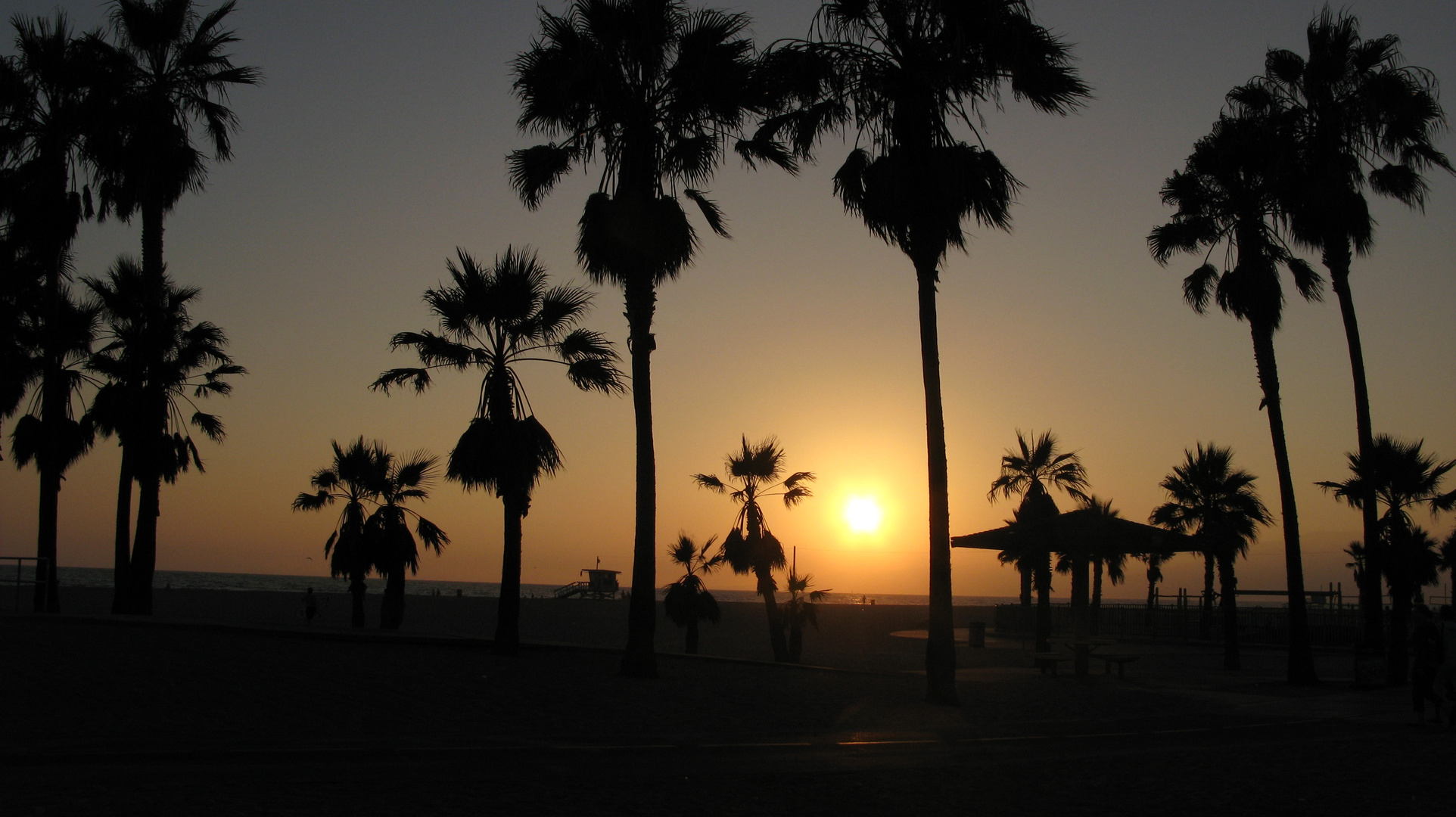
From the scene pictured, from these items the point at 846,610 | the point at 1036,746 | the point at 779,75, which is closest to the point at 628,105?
the point at 779,75

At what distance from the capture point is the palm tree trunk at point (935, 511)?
1642 centimetres

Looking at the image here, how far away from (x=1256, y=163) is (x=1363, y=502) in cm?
787

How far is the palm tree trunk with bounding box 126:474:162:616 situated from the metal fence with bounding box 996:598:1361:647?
Answer: 28.9m

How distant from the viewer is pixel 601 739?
12000 millimetres

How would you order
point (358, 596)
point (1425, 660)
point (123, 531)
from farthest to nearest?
point (358, 596) → point (123, 531) → point (1425, 660)

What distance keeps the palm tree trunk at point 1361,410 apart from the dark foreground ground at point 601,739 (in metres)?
4.76

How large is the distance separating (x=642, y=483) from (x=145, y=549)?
13.8m

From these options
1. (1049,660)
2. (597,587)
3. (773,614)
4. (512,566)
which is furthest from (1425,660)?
(597,587)

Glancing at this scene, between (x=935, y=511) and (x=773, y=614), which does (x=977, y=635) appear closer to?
(x=773, y=614)

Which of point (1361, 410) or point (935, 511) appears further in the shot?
point (1361, 410)

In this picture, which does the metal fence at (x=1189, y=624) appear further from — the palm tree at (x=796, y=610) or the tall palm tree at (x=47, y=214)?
the tall palm tree at (x=47, y=214)

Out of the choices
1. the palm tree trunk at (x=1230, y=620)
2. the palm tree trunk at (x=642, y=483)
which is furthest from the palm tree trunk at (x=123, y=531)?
the palm tree trunk at (x=1230, y=620)

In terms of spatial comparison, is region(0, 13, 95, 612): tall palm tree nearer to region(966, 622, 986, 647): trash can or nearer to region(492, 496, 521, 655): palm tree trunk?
region(492, 496, 521, 655): palm tree trunk

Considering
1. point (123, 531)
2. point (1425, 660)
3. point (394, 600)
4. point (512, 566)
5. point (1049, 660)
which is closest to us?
point (1425, 660)
